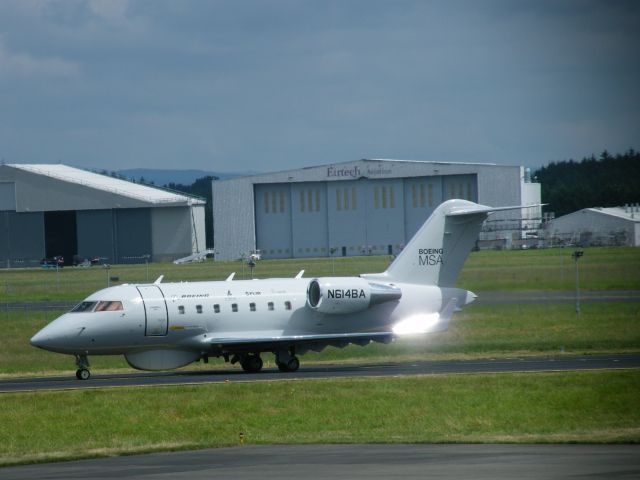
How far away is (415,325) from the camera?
43.8 metres

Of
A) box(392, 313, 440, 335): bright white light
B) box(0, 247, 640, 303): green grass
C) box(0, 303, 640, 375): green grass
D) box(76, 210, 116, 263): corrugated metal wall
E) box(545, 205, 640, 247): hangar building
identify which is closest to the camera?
box(392, 313, 440, 335): bright white light

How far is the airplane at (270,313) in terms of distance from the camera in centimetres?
4019

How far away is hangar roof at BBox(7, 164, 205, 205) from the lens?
444 ft

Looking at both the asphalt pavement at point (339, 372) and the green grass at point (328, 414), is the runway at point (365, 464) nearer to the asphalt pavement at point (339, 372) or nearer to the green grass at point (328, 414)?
the green grass at point (328, 414)

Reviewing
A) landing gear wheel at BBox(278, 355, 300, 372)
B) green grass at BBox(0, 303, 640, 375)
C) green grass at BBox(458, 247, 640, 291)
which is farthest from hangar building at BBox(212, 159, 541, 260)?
landing gear wheel at BBox(278, 355, 300, 372)

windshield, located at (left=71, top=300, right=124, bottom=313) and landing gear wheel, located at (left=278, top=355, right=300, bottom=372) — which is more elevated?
windshield, located at (left=71, top=300, right=124, bottom=313)

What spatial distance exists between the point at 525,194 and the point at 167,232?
4028 centimetres

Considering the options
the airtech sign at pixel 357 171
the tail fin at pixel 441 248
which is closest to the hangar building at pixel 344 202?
the airtech sign at pixel 357 171

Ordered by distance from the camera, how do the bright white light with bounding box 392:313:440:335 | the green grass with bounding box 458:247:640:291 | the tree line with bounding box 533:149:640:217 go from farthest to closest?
the tree line with bounding box 533:149:640:217
the green grass with bounding box 458:247:640:291
the bright white light with bounding box 392:313:440:335

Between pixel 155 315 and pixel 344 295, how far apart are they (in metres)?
A: 6.63

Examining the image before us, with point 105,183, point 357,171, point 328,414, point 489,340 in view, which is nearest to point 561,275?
point 489,340

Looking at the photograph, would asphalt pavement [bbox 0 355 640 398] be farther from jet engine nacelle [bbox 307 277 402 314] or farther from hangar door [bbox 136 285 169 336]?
jet engine nacelle [bbox 307 277 402 314]

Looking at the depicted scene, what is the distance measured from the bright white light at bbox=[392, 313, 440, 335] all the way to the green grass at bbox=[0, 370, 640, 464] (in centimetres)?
724

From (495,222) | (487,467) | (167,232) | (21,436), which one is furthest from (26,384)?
(167,232)
